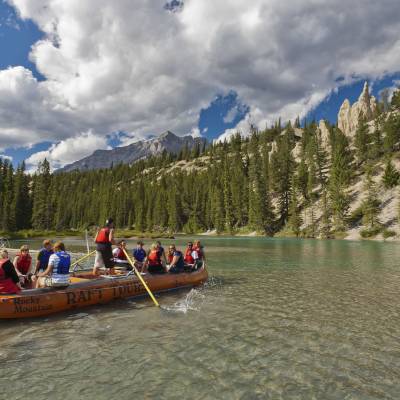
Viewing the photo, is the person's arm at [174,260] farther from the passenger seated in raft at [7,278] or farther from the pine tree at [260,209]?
the pine tree at [260,209]

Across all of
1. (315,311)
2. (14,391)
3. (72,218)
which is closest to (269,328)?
(315,311)

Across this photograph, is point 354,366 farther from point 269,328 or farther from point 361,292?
point 361,292

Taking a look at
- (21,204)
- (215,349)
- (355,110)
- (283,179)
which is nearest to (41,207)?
(21,204)

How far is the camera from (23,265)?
14.5 meters

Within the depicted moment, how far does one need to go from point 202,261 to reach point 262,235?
73843 mm

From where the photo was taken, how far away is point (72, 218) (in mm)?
152625

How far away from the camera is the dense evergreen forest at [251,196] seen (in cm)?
8425

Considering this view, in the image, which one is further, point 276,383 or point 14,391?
point 276,383

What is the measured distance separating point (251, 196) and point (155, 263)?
84319 mm

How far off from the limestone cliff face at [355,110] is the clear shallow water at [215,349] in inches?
7046

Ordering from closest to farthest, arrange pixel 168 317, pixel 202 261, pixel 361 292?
pixel 168 317
pixel 361 292
pixel 202 261

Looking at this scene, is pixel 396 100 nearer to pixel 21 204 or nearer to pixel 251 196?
pixel 251 196

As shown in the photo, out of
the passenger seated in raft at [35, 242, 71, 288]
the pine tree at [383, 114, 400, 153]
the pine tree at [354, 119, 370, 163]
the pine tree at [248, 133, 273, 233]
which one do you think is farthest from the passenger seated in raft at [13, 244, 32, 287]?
the pine tree at [354, 119, 370, 163]

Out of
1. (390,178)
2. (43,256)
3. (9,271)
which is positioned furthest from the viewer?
(390,178)
